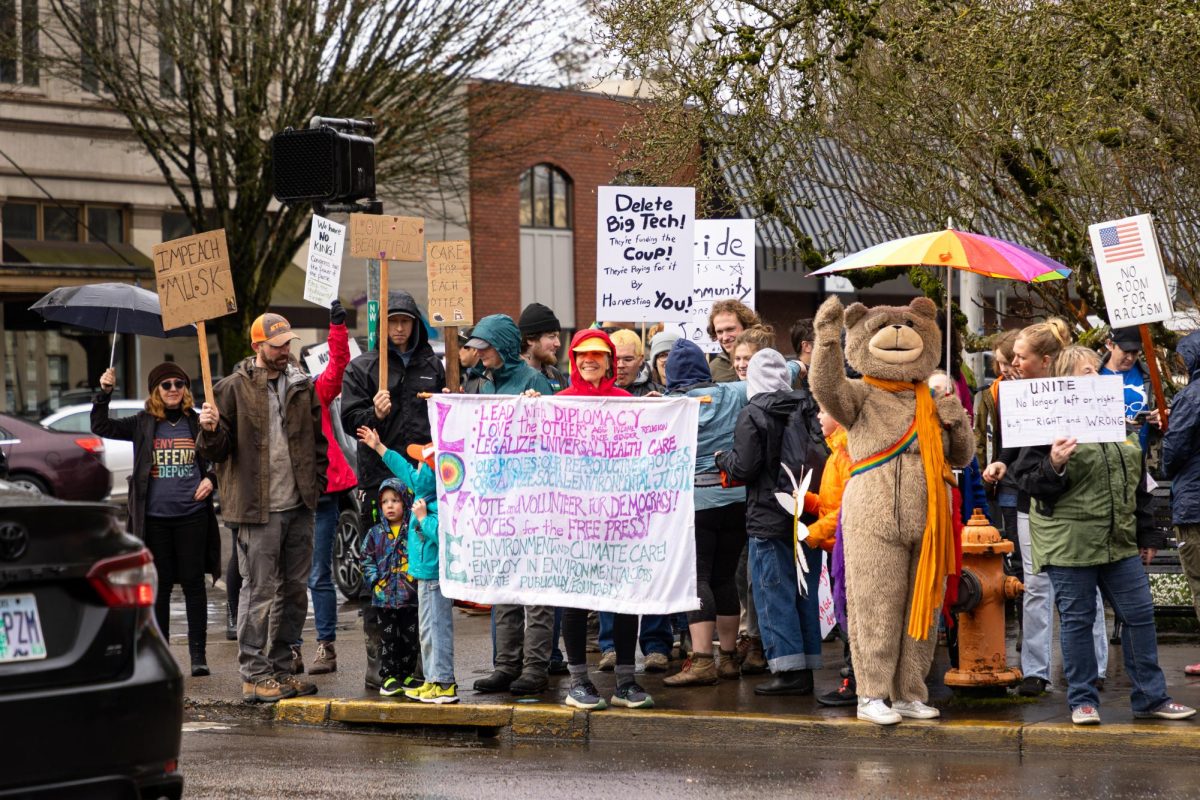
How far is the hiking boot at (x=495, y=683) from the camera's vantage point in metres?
9.18

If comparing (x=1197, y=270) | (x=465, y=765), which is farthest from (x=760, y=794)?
(x=1197, y=270)

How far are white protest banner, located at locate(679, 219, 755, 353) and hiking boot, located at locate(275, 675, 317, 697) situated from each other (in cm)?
419

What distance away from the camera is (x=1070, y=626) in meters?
7.81

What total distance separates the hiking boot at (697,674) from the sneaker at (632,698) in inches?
20.2

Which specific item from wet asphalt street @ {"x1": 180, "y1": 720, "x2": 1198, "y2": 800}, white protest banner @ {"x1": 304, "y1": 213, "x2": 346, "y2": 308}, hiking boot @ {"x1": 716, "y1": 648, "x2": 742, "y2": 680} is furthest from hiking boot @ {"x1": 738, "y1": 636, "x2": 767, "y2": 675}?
white protest banner @ {"x1": 304, "y1": 213, "x2": 346, "y2": 308}

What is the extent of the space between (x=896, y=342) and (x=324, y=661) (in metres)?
4.25

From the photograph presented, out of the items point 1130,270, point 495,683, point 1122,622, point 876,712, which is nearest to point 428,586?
point 495,683

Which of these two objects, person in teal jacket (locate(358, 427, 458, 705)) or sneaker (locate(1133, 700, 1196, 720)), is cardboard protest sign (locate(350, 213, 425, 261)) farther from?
sneaker (locate(1133, 700, 1196, 720))

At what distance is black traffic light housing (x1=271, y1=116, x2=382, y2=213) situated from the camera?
33.6 feet

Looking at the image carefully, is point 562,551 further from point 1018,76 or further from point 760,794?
point 1018,76

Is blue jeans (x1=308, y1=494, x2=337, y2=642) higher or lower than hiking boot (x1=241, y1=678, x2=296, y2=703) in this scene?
higher

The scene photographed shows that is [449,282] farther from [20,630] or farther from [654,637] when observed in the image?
[20,630]

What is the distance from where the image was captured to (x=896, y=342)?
313 inches

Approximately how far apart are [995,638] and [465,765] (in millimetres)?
2815
